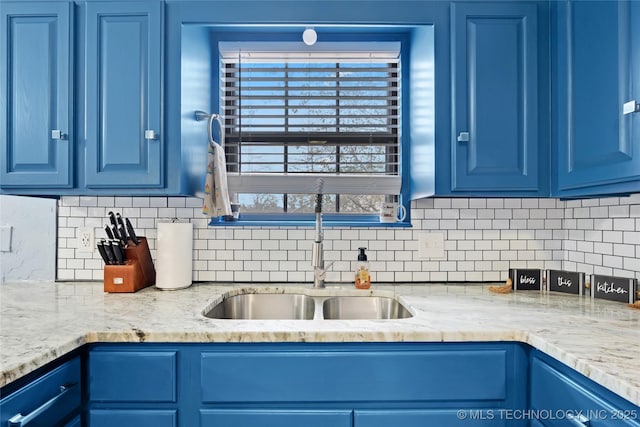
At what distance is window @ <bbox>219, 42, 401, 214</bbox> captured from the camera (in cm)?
214

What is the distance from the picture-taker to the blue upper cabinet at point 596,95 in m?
1.25

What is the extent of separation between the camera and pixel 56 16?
5.41ft

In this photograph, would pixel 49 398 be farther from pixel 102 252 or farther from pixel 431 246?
pixel 431 246

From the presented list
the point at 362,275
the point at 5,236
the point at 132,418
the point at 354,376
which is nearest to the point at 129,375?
A: the point at 132,418

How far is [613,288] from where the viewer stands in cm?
156

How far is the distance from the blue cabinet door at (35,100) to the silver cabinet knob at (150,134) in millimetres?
337

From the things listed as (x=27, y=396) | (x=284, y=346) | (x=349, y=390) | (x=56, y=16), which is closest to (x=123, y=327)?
(x=27, y=396)

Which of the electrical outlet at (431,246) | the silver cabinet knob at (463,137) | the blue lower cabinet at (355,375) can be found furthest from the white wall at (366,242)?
the blue lower cabinet at (355,375)

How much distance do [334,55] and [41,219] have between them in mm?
1758

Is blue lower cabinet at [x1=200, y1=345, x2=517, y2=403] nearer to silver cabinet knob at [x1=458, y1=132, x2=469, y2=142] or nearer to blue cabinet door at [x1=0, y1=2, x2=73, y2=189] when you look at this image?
silver cabinet knob at [x1=458, y1=132, x2=469, y2=142]

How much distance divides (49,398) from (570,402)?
1.40 metres

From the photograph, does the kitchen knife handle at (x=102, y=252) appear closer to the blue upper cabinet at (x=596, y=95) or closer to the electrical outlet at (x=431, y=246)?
the electrical outlet at (x=431, y=246)

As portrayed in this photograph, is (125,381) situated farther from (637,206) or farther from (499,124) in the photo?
(637,206)

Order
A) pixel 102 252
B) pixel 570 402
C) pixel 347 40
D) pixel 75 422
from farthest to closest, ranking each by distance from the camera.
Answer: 1. pixel 347 40
2. pixel 102 252
3. pixel 75 422
4. pixel 570 402
